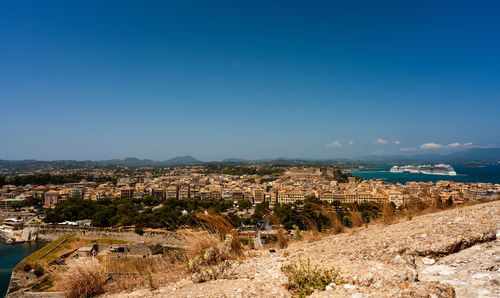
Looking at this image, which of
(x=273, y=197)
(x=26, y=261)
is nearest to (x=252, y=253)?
(x=26, y=261)

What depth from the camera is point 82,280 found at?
3.39m

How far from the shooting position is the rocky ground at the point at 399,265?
7.00ft

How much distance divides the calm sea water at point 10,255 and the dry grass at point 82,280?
19.1 meters

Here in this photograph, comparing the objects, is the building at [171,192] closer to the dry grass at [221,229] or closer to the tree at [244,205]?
the tree at [244,205]

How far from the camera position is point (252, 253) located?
14.1 ft

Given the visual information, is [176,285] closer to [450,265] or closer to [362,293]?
[362,293]

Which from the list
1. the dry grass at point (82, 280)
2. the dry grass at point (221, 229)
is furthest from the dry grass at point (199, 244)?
the dry grass at point (82, 280)

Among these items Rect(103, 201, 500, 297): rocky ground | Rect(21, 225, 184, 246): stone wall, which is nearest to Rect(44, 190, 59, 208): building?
Rect(21, 225, 184, 246): stone wall

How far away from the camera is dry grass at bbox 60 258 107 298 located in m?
3.37

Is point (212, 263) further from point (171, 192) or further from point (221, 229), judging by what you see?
point (171, 192)

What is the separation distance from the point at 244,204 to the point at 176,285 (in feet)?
126

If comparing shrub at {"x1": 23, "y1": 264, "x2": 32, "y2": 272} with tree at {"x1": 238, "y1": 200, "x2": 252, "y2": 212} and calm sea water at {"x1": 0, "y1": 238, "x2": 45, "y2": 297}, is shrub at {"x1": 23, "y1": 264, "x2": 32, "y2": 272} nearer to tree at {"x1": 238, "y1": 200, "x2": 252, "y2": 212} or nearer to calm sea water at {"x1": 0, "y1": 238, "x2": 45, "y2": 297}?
calm sea water at {"x1": 0, "y1": 238, "x2": 45, "y2": 297}

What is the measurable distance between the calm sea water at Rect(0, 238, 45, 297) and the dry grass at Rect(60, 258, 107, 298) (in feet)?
62.7

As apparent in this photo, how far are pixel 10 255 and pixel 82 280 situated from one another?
99.3ft
